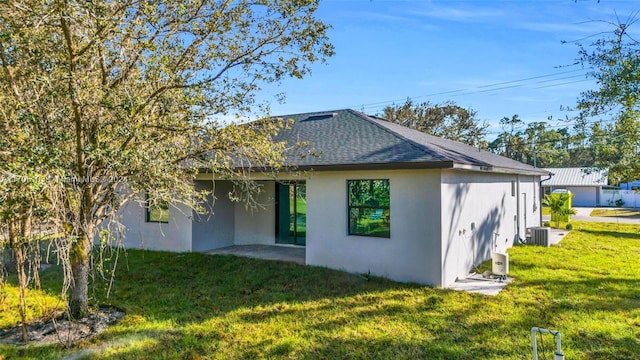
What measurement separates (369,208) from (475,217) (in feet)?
10.0

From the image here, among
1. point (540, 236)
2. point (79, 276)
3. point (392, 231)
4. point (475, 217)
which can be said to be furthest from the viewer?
point (540, 236)

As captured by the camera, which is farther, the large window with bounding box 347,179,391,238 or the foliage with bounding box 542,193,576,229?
the foliage with bounding box 542,193,576,229

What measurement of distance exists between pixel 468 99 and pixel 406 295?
27.3 meters

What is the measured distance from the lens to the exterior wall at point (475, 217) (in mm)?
8016

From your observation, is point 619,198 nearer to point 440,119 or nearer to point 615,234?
point 440,119

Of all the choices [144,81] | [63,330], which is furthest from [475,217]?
[63,330]

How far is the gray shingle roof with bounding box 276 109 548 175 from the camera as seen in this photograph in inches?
304

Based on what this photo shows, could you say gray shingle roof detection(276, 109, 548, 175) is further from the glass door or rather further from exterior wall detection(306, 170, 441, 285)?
the glass door

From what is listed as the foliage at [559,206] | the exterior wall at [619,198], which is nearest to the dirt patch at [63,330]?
the foliage at [559,206]

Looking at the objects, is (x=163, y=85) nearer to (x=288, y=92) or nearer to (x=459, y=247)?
(x=288, y=92)

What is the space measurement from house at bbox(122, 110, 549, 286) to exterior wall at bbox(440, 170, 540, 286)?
1.0 inches

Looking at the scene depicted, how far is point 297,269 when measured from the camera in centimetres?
888

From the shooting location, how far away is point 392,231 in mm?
8227

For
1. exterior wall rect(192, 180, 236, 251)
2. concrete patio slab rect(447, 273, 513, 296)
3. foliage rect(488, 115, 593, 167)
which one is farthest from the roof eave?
foliage rect(488, 115, 593, 167)
